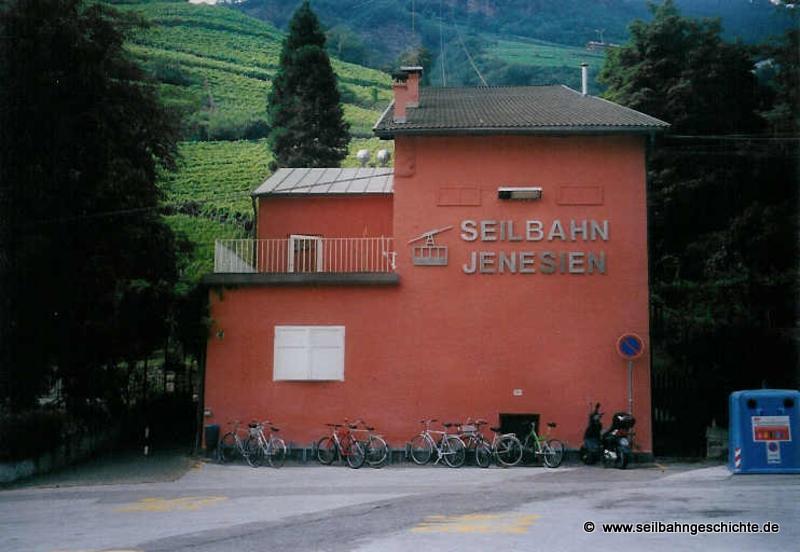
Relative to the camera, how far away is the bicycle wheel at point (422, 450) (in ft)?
56.4

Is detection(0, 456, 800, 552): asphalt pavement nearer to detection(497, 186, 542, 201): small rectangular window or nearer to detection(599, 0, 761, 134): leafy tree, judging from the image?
detection(497, 186, 542, 201): small rectangular window

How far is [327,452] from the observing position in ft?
56.9

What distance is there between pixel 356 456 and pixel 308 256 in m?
6.41

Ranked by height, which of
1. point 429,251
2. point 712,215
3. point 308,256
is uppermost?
point 712,215

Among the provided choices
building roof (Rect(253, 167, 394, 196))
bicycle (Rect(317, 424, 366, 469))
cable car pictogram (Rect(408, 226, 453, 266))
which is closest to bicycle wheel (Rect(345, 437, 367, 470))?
bicycle (Rect(317, 424, 366, 469))

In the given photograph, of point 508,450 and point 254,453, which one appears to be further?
point 254,453

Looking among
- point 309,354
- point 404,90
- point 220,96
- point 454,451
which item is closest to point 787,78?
point 404,90

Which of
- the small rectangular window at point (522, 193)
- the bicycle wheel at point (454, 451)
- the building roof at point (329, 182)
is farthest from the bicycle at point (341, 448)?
the building roof at point (329, 182)

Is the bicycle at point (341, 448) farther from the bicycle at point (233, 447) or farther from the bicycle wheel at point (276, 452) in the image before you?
the bicycle at point (233, 447)

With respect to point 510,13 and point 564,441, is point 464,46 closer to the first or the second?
point 510,13

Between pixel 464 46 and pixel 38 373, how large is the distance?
86.3 metres

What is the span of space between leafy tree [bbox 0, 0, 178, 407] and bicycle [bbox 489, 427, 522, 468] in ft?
26.9

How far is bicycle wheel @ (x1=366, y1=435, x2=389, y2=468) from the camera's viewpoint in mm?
16922

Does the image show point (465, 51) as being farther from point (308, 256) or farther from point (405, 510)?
point (405, 510)
